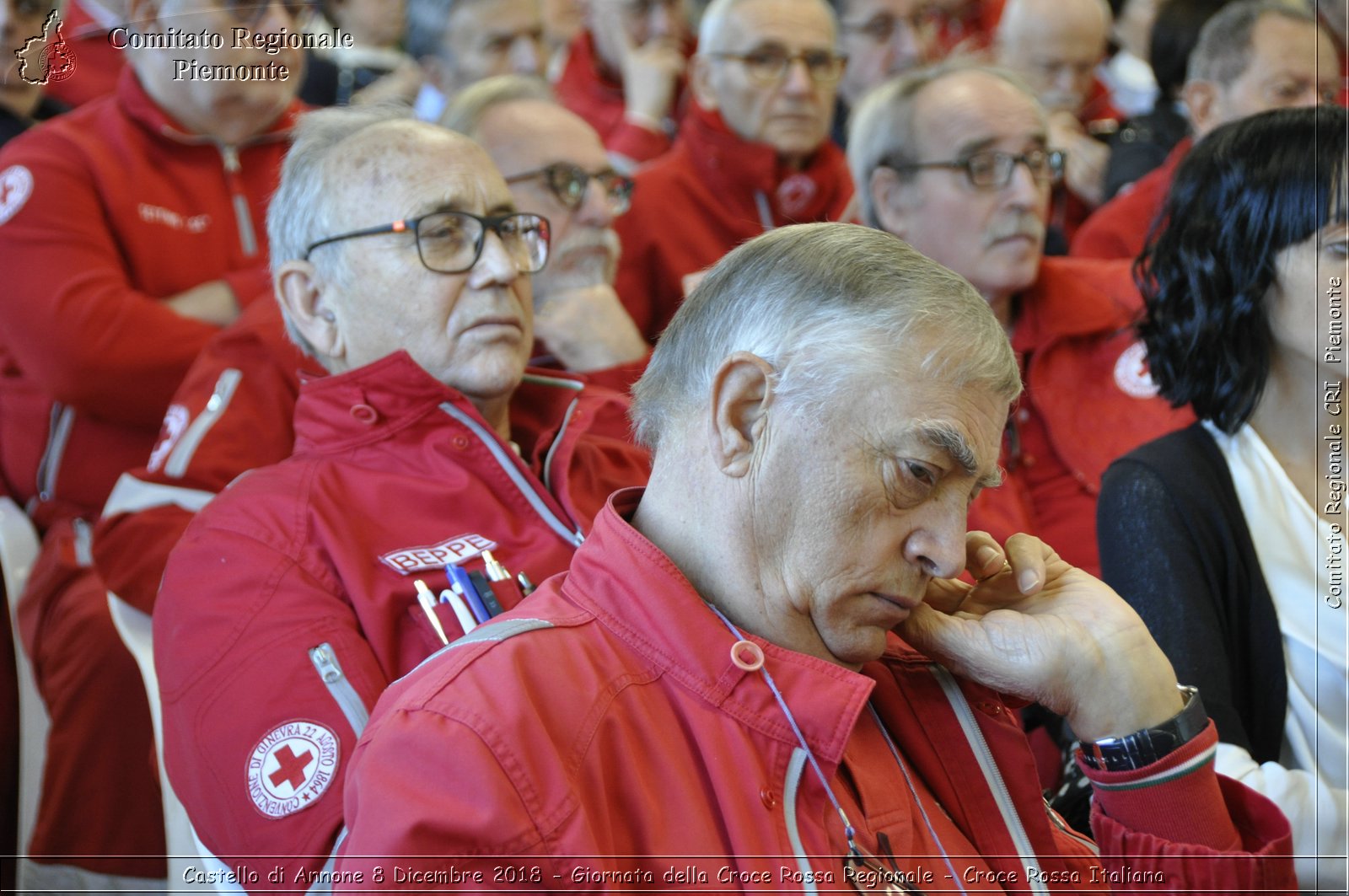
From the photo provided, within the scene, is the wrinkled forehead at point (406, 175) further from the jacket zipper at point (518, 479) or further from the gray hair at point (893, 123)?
the gray hair at point (893, 123)

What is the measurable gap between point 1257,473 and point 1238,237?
1.23 feet

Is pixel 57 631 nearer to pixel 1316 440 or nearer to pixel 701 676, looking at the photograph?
pixel 701 676

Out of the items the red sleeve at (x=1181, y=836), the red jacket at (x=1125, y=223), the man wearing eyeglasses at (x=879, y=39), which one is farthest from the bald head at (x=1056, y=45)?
the red sleeve at (x=1181, y=836)

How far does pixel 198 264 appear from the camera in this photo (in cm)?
291

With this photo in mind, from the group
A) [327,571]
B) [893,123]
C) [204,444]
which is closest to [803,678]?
[327,571]

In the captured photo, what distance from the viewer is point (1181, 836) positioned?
140 centimetres

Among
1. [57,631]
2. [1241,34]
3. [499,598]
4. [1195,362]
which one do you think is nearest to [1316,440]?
A: [1195,362]

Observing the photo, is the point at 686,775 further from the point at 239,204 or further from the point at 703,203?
the point at 703,203

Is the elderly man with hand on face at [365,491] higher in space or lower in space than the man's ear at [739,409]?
lower

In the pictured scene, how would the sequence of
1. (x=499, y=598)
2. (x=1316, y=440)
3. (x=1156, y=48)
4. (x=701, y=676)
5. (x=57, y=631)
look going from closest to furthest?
(x=701, y=676) → (x=499, y=598) → (x=1316, y=440) → (x=57, y=631) → (x=1156, y=48)

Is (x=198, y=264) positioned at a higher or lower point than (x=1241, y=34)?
lower

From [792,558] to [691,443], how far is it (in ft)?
0.52

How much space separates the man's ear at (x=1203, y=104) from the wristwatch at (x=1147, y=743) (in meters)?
2.51

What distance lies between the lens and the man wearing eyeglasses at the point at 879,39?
4371 millimetres
